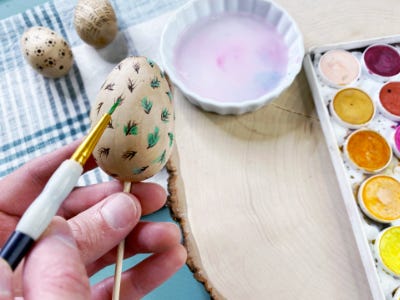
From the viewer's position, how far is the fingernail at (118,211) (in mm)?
608

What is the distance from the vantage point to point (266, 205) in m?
0.82

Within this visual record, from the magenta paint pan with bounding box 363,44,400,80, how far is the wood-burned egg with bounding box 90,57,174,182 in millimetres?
473

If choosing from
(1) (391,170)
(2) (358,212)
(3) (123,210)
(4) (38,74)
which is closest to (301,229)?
(2) (358,212)

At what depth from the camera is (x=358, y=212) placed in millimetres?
780

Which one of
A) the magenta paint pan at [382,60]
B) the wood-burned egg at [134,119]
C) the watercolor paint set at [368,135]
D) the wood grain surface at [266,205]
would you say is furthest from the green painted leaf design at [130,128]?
the magenta paint pan at [382,60]

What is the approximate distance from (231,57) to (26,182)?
19.5 inches

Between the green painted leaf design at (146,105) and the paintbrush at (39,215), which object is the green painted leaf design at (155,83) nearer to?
the green painted leaf design at (146,105)

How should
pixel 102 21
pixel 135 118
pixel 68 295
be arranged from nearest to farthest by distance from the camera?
pixel 68 295 → pixel 135 118 → pixel 102 21

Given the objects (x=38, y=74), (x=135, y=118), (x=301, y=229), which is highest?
(x=135, y=118)

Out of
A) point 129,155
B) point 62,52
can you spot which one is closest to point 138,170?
point 129,155

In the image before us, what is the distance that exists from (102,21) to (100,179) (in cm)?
40

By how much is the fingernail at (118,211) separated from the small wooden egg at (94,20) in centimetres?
61

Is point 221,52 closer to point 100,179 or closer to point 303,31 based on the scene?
point 303,31

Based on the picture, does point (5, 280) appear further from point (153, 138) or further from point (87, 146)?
point (153, 138)
